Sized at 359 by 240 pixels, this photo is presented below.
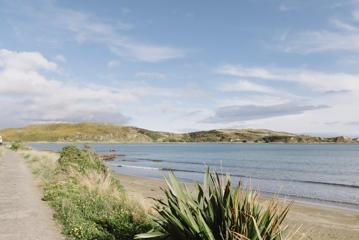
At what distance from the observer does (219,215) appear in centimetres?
636

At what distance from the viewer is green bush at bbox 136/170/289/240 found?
5949 mm

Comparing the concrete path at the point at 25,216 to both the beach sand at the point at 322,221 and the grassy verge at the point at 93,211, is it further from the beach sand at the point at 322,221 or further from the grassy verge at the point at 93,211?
the beach sand at the point at 322,221

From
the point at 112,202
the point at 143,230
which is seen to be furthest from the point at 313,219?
the point at 143,230

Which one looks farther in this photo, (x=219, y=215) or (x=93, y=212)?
(x=93, y=212)

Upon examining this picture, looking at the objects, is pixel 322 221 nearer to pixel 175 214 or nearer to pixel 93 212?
pixel 93 212

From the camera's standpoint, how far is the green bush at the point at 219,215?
595cm

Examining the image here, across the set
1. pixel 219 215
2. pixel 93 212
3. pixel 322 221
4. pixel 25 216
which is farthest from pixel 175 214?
pixel 322 221

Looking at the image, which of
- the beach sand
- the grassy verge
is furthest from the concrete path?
the beach sand

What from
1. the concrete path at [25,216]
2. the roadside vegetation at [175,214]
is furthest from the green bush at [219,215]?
the concrete path at [25,216]

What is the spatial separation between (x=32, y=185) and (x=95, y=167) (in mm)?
3950

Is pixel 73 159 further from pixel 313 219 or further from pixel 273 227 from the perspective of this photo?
pixel 273 227

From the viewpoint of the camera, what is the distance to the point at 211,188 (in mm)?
6719

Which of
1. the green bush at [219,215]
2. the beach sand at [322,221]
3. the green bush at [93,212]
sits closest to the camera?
the green bush at [219,215]

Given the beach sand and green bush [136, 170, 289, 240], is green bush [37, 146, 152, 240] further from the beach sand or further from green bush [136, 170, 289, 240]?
green bush [136, 170, 289, 240]
